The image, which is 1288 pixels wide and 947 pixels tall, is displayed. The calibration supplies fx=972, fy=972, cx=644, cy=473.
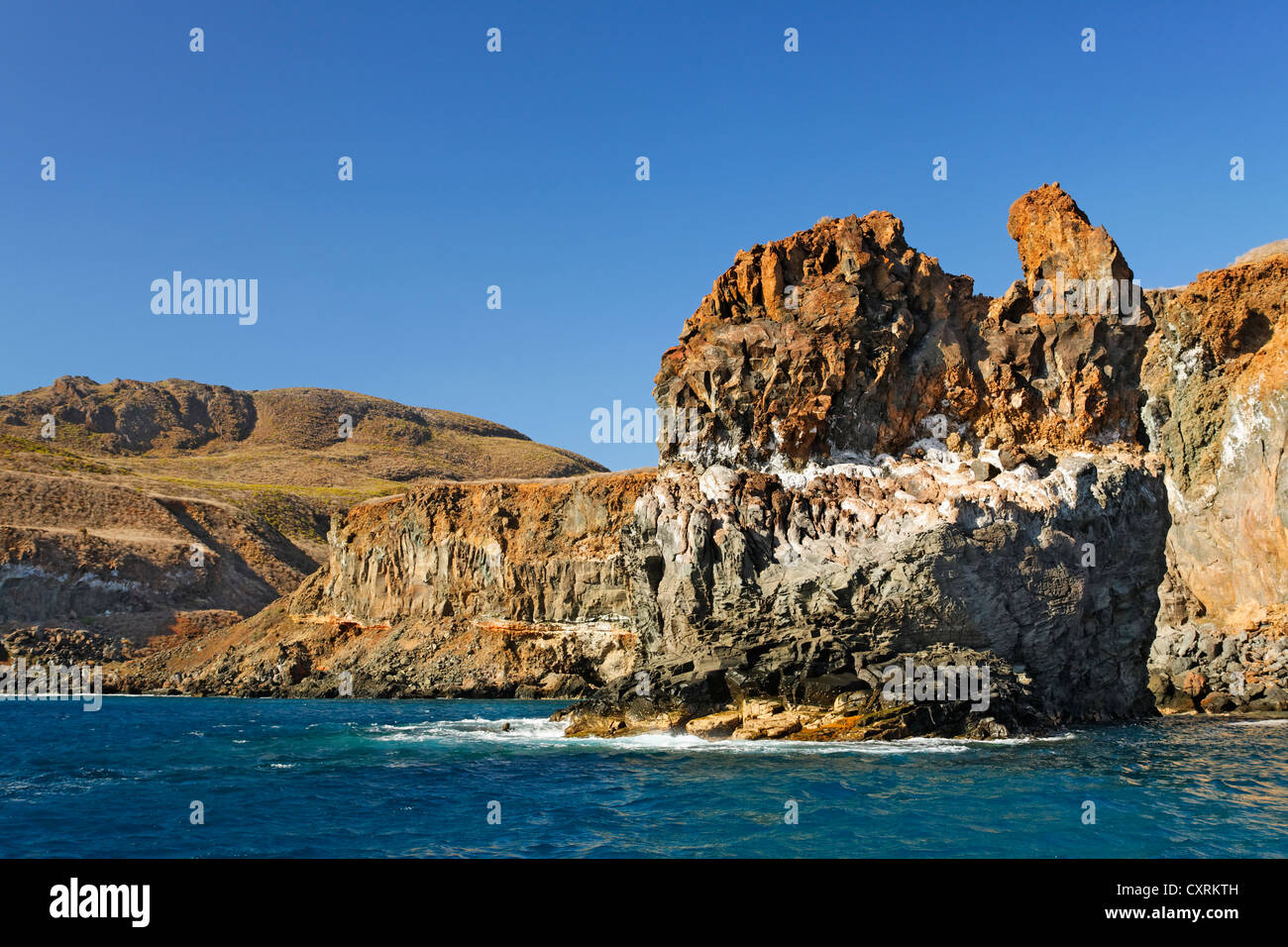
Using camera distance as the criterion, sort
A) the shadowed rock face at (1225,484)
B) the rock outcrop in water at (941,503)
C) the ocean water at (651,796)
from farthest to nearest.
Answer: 1. the shadowed rock face at (1225,484)
2. the rock outcrop in water at (941,503)
3. the ocean water at (651,796)

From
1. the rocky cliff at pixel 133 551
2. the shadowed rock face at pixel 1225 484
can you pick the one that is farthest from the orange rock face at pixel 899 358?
the rocky cliff at pixel 133 551

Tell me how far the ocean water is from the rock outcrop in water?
2.47 m

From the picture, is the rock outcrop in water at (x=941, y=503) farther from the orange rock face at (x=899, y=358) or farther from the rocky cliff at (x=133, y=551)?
the rocky cliff at (x=133, y=551)

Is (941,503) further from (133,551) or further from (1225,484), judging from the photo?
(133,551)

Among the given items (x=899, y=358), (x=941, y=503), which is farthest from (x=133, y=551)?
(x=941, y=503)

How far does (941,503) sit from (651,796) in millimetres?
17156

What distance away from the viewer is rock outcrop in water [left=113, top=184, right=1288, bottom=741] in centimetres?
3275

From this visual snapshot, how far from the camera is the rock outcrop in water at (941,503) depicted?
1289 inches

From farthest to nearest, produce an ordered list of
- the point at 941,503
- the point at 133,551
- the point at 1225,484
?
the point at 133,551, the point at 1225,484, the point at 941,503

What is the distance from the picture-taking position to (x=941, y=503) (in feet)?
113

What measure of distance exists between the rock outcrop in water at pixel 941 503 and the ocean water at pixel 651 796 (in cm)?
247

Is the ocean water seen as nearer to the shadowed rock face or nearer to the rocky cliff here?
the shadowed rock face
